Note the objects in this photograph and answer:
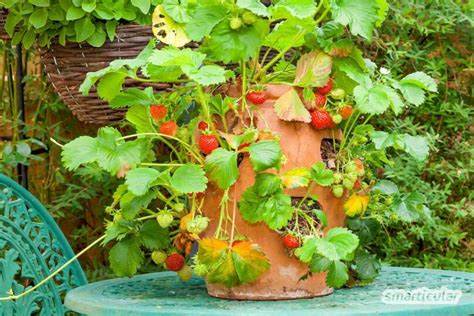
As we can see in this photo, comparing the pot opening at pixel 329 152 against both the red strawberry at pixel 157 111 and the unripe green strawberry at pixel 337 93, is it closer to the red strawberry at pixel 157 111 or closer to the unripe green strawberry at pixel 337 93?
the unripe green strawberry at pixel 337 93

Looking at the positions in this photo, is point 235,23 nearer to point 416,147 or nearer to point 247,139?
point 247,139

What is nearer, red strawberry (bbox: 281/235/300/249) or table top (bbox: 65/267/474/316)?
table top (bbox: 65/267/474/316)

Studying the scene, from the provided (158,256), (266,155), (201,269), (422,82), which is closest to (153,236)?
(158,256)

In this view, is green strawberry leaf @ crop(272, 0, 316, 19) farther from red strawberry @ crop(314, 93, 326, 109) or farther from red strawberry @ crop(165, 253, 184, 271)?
red strawberry @ crop(165, 253, 184, 271)

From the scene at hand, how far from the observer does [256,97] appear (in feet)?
4.17

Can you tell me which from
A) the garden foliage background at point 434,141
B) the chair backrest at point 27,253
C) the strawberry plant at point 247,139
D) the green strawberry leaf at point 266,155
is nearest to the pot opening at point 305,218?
the strawberry plant at point 247,139

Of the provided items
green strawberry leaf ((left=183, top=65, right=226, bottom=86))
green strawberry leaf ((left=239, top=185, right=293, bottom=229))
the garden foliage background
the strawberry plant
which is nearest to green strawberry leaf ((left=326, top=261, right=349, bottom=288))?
the strawberry plant

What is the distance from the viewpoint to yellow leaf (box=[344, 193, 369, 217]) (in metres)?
1.35

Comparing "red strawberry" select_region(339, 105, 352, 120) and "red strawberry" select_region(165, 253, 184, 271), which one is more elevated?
"red strawberry" select_region(339, 105, 352, 120)

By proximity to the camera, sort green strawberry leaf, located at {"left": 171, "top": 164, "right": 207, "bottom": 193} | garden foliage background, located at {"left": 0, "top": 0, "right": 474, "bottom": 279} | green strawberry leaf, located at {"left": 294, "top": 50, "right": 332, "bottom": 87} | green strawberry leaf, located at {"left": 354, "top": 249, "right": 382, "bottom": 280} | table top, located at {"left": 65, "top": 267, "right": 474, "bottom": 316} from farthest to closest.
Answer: garden foliage background, located at {"left": 0, "top": 0, "right": 474, "bottom": 279} < green strawberry leaf, located at {"left": 354, "top": 249, "right": 382, "bottom": 280} < green strawberry leaf, located at {"left": 294, "top": 50, "right": 332, "bottom": 87} < green strawberry leaf, located at {"left": 171, "top": 164, "right": 207, "bottom": 193} < table top, located at {"left": 65, "top": 267, "right": 474, "bottom": 316}

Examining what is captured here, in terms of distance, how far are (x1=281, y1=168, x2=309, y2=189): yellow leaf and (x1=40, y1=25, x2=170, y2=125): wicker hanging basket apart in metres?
0.42

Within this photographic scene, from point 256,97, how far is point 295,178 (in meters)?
0.14

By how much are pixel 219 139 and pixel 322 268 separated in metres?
0.23

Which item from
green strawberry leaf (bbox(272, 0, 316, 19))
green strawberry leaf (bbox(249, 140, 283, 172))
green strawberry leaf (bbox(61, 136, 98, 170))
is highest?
green strawberry leaf (bbox(272, 0, 316, 19))
